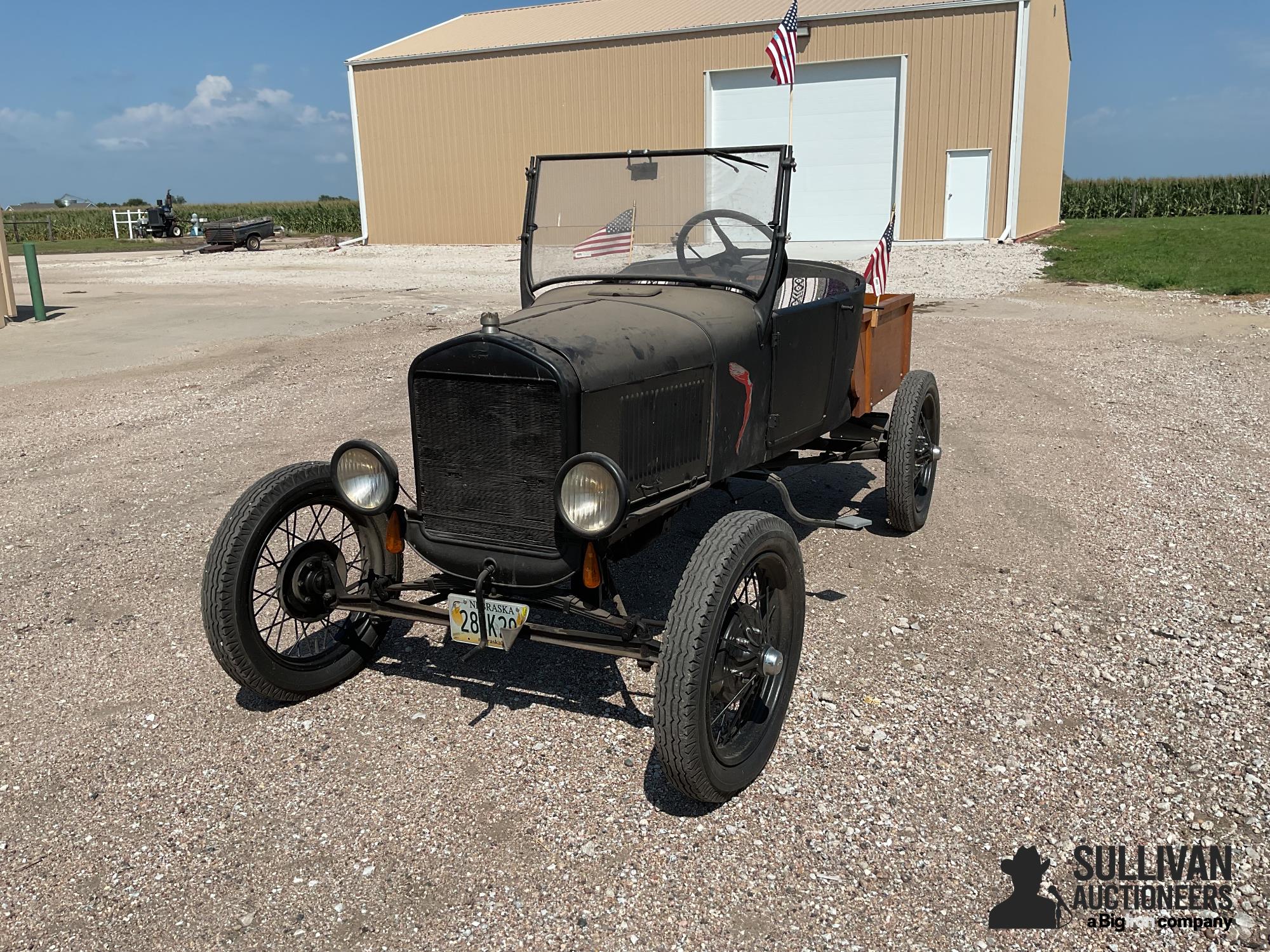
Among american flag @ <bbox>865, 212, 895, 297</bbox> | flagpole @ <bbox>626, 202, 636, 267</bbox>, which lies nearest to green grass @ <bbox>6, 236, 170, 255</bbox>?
american flag @ <bbox>865, 212, 895, 297</bbox>

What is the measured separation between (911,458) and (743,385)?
148cm

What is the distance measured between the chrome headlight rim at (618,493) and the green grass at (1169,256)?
1446 cm

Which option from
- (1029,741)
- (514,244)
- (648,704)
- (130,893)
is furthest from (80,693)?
(514,244)

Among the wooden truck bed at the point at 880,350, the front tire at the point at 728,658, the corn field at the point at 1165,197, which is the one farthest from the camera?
the corn field at the point at 1165,197

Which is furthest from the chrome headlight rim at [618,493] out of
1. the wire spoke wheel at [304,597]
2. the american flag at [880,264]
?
the american flag at [880,264]

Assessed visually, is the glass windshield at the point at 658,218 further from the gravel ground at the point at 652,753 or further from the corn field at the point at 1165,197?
the corn field at the point at 1165,197

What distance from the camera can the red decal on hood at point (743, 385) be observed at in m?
3.95

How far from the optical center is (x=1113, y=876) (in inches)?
107

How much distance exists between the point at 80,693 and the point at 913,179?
21.3 metres

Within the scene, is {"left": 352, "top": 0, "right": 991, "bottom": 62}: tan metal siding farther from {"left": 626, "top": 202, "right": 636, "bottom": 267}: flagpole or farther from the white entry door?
{"left": 626, "top": 202, "right": 636, "bottom": 267}: flagpole

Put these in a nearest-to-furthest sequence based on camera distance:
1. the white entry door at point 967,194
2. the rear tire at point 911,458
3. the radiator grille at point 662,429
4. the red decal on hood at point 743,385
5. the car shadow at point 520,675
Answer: the radiator grille at point 662,429
the car shadow at point 520,675
the red decal on hood at point 743,385
the rear tire at point 911,458
the white entry door at point 967,194

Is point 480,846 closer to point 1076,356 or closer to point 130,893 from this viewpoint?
point 130,893

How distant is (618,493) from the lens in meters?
2.99

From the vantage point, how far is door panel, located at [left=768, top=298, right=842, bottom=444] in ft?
14.2
